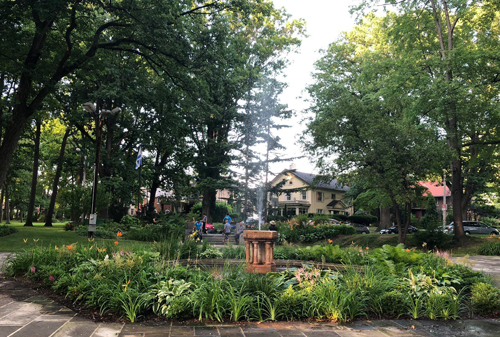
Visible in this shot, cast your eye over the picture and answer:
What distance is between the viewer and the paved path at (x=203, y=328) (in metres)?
4.41

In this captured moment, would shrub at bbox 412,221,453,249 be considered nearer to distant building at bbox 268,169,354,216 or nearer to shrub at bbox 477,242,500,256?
shrub at bbox 477,242,500,256

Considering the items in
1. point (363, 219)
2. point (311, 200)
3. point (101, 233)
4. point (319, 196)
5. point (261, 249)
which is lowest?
point (101, 233)

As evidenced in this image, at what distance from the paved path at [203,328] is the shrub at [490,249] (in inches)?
507

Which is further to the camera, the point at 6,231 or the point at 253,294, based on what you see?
the point at 6,231

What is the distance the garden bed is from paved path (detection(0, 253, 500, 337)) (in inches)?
8.6

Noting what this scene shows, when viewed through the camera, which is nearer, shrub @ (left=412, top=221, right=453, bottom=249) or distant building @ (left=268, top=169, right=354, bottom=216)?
shrub @ (left=412, top=221, right=453, bottom=249)

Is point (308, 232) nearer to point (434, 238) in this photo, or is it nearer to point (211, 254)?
point (434, 238)

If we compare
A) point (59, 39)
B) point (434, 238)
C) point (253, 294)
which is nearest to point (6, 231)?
point (59, 39)

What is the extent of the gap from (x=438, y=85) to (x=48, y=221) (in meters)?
30.1

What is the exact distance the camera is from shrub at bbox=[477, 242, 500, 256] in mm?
15926

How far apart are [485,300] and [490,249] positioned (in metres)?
12.7

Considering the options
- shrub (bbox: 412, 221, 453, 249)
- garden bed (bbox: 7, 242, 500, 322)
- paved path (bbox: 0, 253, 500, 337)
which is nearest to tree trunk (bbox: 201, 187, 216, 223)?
shrub (bbox: 412, 221, 453, 249)

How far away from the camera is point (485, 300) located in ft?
19.2

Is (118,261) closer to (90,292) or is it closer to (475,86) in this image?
(90,292)
